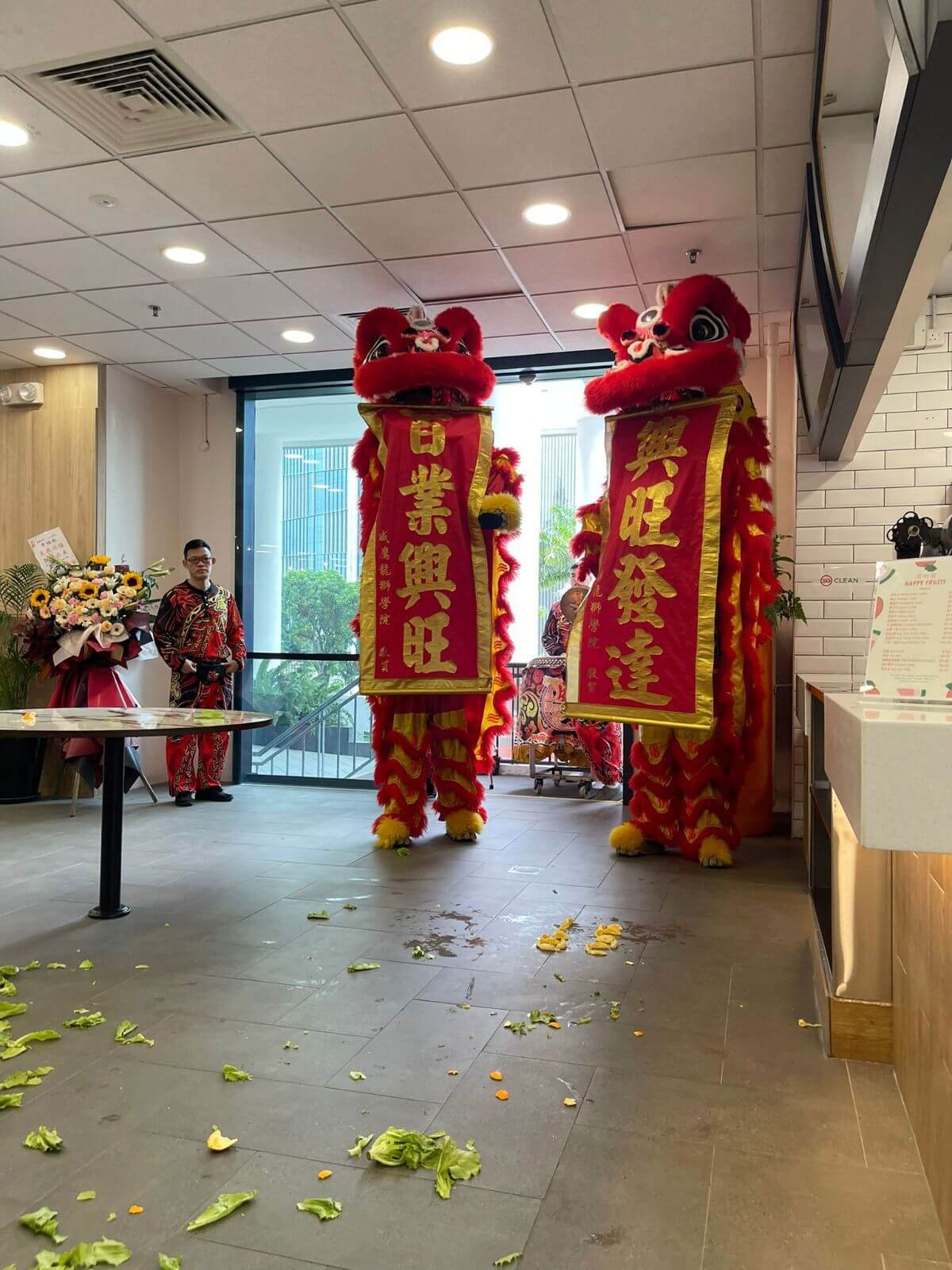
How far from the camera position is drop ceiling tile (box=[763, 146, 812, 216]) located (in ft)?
11.3

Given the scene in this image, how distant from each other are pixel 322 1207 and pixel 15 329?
5.40 metres

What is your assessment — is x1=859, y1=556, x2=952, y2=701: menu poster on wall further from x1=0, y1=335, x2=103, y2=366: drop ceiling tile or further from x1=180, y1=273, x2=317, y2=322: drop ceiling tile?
x1=0, y1=335, x2=103, y2=366: drop ceiling tile

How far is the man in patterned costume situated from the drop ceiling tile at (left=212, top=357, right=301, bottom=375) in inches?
48.1

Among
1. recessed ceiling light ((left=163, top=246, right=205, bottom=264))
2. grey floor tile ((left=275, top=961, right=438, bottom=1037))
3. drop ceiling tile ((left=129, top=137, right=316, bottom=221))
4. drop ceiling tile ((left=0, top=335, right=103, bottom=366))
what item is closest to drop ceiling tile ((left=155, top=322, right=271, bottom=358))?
drop ceiling tile ((left=0, top=335, right=103, bottom=366))

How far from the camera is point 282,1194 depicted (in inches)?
67.2

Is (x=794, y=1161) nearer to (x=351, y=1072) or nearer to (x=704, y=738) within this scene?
(x=351, y=1072)

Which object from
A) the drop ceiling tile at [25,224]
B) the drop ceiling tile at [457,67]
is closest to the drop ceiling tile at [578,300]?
the drop ceiling tile at [457,67]

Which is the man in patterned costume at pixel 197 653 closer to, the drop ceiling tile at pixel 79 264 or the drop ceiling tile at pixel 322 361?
the drop ceiling tile at pixel 322 361

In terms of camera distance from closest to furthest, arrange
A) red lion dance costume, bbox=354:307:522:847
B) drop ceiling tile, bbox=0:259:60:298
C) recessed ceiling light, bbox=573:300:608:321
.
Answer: red lion dance costume, bbox=354:307:522:847
drop ceiling tile, bbox=0:259:60:298
recessed ceiling light, bbox=573:300:608:321

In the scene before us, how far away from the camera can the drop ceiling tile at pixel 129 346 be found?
5691 mm

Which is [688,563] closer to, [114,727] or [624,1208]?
[114,727]

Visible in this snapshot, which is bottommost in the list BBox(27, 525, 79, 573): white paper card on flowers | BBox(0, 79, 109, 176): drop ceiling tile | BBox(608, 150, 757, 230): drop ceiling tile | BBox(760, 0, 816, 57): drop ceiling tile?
BBox(27, 525, 79, 573): white paper card on flowers

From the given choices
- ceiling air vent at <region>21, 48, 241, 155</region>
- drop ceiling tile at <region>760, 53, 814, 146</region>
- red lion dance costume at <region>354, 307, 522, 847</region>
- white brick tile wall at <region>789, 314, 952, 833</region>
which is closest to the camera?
drop ceiling tile at <region>760, 53, 814, 146</region>

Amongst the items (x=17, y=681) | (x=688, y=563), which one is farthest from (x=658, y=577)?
(x=17, y=681)
